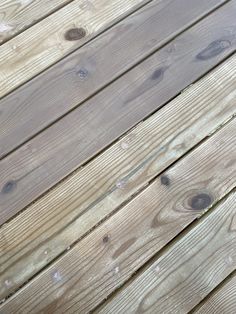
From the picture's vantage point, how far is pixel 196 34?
1371mm

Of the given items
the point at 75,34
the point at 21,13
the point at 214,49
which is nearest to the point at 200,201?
the point at 214,49

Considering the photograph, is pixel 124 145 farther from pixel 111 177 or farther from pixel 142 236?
pixel 142 236

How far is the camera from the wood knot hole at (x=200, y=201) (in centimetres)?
119

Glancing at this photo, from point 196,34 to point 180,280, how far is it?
703 millimetres

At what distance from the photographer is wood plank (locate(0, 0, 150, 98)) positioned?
131cm

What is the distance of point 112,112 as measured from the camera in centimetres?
127

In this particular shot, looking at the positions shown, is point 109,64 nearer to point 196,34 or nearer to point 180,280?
point 196,34

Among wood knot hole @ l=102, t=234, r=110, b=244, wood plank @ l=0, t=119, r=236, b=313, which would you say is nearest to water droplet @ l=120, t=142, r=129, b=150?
wood plank @ l=0, t=119, r=236, b=313

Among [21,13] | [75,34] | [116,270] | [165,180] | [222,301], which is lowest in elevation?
[222,301]

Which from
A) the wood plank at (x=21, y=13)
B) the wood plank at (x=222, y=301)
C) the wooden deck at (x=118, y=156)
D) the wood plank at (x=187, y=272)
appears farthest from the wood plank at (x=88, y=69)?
the wood plank at (x=222, y=301)

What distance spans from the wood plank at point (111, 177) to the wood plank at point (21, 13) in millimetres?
447

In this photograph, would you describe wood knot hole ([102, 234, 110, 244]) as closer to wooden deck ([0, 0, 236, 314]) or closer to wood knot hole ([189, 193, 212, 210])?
wooden deck ([0, 0, 236, 314])

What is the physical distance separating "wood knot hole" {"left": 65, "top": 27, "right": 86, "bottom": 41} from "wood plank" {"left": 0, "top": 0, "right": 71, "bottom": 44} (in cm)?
9

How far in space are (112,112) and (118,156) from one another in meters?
0.13
